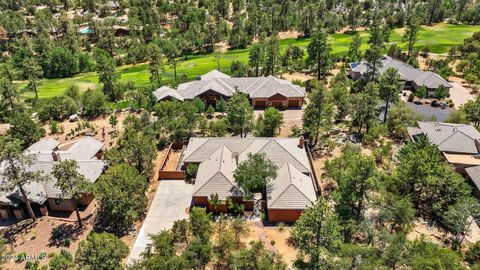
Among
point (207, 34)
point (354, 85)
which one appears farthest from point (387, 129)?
point (207, 34)

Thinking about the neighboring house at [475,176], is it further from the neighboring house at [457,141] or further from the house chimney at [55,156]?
the house chimney at [55,156]

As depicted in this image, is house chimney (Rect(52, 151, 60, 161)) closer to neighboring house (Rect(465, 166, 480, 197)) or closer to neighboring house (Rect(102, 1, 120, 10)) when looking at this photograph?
neighboring house (Rect(465, 166, 480, 197))

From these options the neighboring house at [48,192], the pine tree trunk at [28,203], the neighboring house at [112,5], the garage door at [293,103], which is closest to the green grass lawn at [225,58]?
the garage door at [293,103]

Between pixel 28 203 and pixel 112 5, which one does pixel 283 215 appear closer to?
pixel 28 203

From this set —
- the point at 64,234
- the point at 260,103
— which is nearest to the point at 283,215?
the point at 64,234

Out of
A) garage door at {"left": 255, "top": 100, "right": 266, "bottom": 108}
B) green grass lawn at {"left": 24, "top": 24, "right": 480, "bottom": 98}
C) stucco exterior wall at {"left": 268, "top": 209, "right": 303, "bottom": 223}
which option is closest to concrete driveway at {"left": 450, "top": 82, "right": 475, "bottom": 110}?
green grass lawn at {"left": 24, "top": 24, "right": 480, "bottom": 98}

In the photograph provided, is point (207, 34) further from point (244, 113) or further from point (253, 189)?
point (253, 189)
